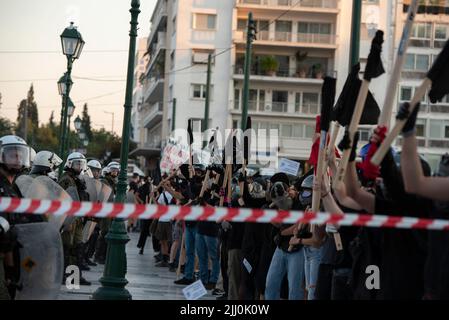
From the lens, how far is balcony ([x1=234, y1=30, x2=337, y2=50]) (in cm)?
5978

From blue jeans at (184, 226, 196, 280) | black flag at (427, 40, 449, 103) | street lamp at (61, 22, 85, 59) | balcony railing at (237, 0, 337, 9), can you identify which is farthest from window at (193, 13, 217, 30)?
black flag at (427, 40, 449, 103)

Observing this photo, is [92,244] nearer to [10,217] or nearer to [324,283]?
[324,283]

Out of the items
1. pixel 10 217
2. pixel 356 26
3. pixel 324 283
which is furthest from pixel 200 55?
pixel 10 217

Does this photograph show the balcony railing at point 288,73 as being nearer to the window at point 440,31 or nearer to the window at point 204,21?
the window at point 204,21

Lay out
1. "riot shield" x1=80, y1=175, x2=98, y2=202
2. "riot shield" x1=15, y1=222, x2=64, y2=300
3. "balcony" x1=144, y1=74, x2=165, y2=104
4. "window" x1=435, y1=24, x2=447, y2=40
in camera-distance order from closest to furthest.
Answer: "riot shield" x1=15, y1=222, x2=64, y2=300 < "riot shield" x1=80, y1=175, x2=98, y2=202 < "window" x1=435, y1=24, x2=447, y2=40 < "balcony" x1=144, y1=74, x2=165, y2=104

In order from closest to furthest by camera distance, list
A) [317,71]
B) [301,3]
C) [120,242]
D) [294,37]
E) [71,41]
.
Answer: [120,242]
[71,41]
[301,3]
[294,37]
[317,71]

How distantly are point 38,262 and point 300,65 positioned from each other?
54022 mm

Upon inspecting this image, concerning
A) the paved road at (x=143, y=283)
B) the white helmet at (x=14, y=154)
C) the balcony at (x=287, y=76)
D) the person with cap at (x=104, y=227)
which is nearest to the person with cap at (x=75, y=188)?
the paved road at (x=143, y=283)

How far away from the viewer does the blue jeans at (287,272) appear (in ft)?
33.4

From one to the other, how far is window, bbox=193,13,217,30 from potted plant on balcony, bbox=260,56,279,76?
14.5 ft

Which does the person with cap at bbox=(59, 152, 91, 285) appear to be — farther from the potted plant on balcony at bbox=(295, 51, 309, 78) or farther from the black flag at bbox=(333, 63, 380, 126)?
the potted plant on balcony at bbox=(295, 51, 309, 78)

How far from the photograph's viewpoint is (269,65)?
5944cm

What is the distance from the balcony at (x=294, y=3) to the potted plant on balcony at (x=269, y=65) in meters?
3.57
